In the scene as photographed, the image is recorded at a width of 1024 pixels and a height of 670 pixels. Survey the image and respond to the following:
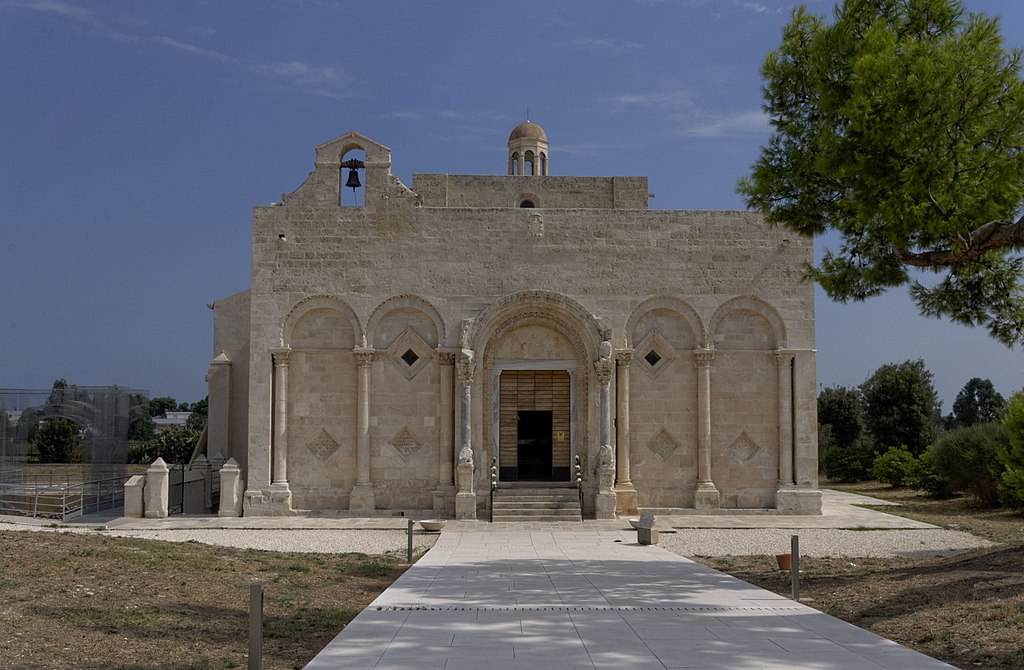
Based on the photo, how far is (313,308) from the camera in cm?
2139

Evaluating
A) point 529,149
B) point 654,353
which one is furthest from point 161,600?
point 529,149

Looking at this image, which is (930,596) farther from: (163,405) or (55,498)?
(163,405)

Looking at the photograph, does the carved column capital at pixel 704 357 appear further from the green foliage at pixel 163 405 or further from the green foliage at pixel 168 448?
the green foliage at pixel 163 405

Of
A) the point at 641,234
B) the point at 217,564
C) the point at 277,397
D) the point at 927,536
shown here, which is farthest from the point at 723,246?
the point at 217,564

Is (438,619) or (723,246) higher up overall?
(723,246)

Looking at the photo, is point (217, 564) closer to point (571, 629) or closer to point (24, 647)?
point (24, 647)

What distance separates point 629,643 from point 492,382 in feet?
44.6

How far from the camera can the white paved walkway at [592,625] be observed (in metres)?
7.59

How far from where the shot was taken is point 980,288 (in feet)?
45.2

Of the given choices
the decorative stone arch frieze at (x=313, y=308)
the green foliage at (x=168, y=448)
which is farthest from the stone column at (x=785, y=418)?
the green foliage at (x=168, y=448)

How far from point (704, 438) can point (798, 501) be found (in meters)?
2.55

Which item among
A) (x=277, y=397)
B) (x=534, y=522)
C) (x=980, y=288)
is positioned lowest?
(x=534, y=522)

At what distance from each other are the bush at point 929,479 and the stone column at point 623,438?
37.8 ft

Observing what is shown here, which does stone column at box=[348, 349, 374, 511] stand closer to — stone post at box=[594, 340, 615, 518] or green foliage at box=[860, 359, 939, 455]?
stone post at box=[594, 340, 615, 518]
